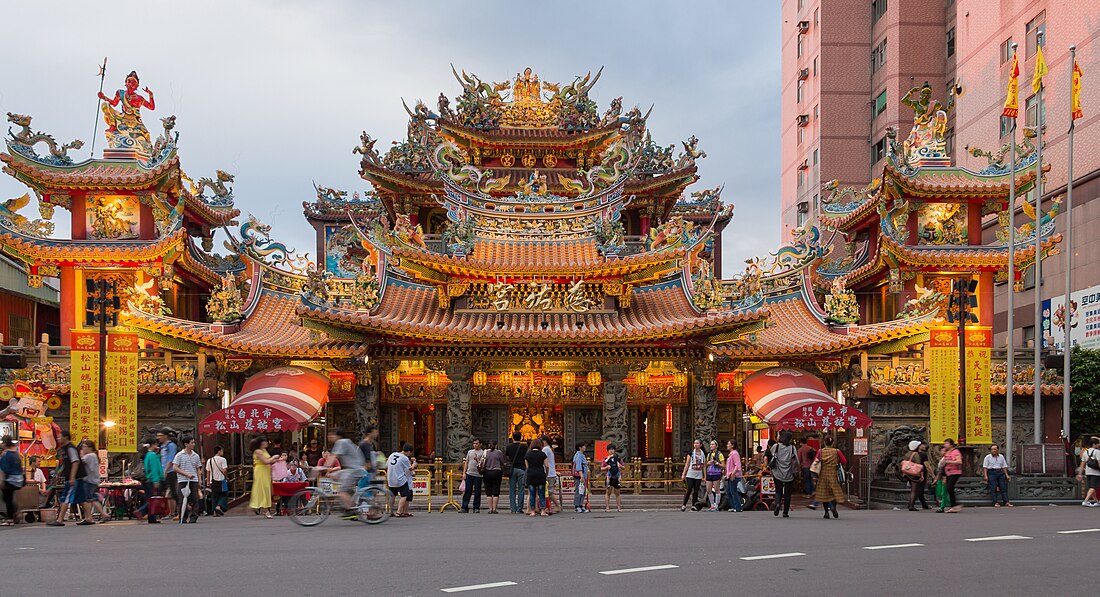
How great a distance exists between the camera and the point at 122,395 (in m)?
A: 26.4

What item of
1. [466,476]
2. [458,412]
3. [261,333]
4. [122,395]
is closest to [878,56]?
[458,412]

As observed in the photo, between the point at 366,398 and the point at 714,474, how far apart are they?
342 inches

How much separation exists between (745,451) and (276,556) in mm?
17997

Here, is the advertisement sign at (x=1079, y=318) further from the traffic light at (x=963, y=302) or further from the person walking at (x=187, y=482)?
the person walking at (x=187, y=482)

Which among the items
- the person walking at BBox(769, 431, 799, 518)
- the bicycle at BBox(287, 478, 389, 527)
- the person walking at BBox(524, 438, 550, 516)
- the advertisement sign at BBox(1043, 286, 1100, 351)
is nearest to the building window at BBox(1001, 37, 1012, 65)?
the advertisement sign at BBox(1043, 286, 1100, 351)

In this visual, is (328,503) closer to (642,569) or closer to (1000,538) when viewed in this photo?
(642,569)

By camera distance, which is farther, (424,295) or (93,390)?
(424,295)

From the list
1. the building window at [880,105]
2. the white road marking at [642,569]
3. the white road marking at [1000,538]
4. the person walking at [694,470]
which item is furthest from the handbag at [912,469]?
the building window at [880,105]

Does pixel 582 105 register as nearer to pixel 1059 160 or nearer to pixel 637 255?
pixel 637 255

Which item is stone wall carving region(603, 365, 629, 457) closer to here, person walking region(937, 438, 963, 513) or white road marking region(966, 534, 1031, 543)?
person walking region(937, 438, 963, 513)

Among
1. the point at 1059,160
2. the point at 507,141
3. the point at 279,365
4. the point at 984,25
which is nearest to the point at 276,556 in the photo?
the point at 279,365

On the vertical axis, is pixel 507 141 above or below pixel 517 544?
above

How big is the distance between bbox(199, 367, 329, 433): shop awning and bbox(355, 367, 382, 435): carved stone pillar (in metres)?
0.88

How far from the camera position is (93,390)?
2655 centimetres
